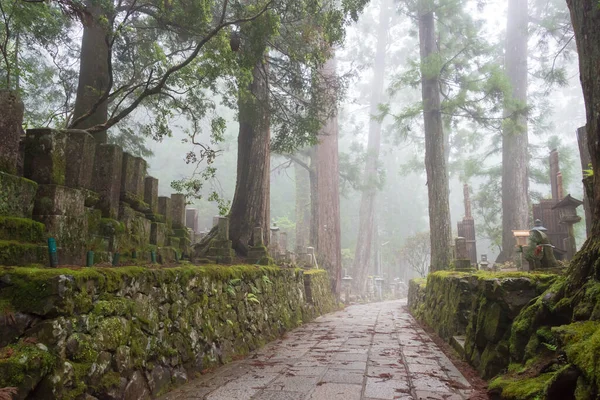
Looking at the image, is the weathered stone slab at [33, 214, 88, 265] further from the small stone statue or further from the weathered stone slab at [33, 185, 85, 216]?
the small stone statue

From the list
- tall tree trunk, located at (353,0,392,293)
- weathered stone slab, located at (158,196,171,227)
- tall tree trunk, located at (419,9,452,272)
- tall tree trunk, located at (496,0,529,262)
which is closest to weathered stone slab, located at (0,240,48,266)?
weathered stone slab, located at (158,196,171,227)

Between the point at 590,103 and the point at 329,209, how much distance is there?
13.5 m

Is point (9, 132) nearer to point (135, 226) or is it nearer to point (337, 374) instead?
point (135, 226)

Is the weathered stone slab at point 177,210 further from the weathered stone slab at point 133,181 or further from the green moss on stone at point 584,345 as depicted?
the green moss on stone at point 584,345

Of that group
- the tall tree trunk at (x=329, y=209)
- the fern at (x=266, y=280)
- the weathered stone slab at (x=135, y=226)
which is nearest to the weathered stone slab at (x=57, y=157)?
the weathered stone slab at (x=135, y=226)

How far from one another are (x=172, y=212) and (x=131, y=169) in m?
1.57

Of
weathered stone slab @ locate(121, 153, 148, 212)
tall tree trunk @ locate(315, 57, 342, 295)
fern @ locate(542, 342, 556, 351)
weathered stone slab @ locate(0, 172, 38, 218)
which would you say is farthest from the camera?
tall tree trunk @ locate(315, 57, 342, 295)

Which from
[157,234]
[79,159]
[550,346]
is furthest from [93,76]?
[550,346]

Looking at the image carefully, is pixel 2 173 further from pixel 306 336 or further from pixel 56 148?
pixel 306 336

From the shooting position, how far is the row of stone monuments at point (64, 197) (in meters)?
3.08

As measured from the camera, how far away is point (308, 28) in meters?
7.84

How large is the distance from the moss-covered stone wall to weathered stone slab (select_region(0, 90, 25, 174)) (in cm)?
111

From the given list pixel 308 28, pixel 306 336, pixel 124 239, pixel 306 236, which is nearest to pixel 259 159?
pixel 308 28

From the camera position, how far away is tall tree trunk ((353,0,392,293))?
24.2 meters
